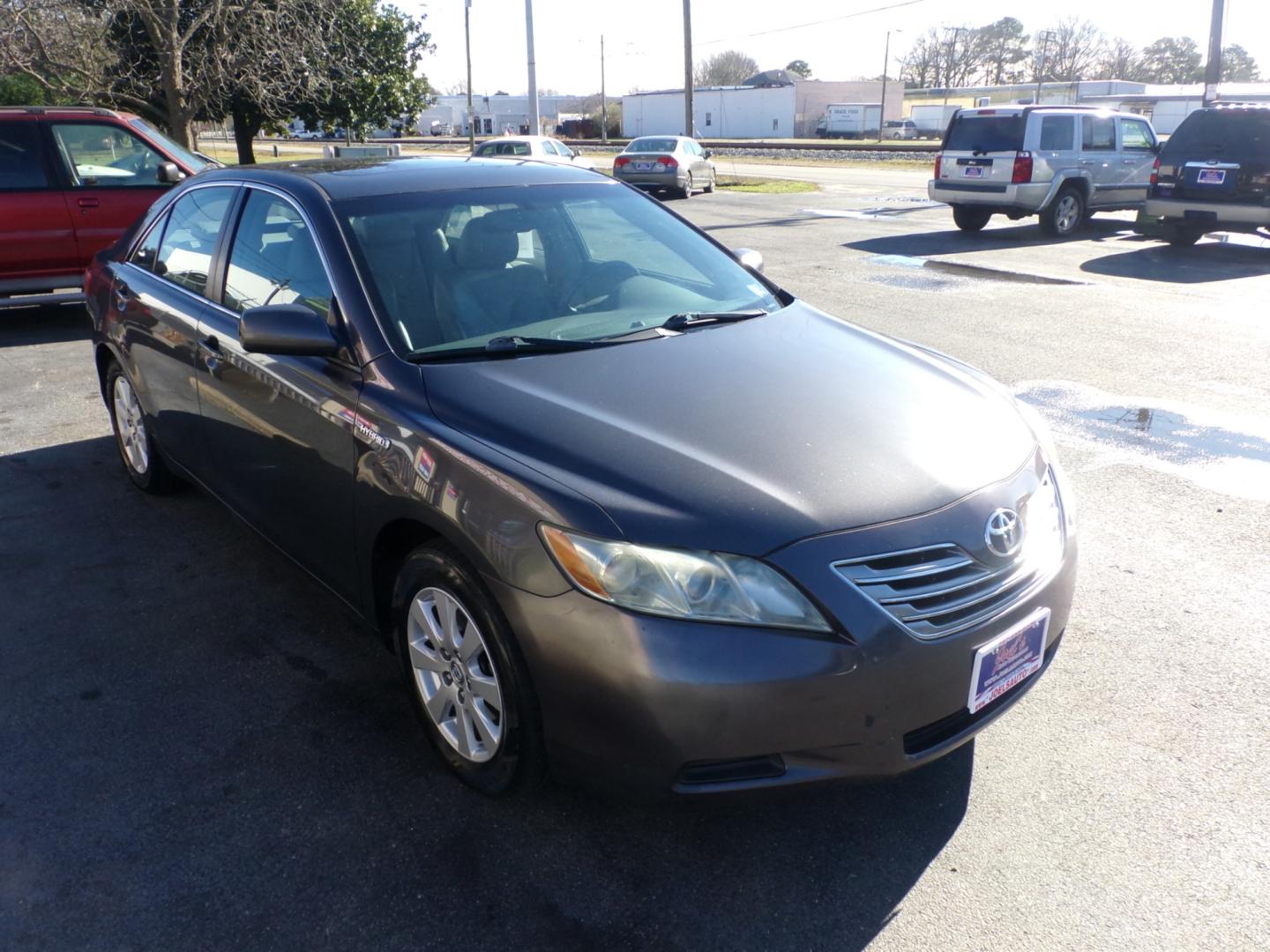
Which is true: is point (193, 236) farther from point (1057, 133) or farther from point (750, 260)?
point (1057, 133)

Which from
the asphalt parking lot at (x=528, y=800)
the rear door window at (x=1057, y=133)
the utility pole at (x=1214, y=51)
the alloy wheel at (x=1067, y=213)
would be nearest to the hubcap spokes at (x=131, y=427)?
the asphalt parking lot at (x=528, y=800)

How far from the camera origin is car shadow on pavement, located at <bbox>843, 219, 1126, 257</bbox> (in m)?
14.7

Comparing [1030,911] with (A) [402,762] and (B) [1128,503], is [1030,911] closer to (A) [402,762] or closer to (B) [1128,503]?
(A) [402,762]

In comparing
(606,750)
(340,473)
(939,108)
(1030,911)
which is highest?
(939,108)

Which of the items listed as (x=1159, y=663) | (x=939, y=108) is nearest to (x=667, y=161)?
(x=1159, y=663)

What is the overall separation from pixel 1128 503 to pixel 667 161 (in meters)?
20.5

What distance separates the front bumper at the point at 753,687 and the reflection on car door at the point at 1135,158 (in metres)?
16.3

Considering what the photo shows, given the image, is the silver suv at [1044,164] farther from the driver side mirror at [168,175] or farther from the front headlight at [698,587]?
the front headlight at [698,587]

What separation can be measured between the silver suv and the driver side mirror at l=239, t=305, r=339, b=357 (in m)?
14.2

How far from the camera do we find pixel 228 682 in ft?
12.0

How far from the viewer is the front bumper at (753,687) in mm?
2367

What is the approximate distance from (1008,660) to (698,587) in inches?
35.2

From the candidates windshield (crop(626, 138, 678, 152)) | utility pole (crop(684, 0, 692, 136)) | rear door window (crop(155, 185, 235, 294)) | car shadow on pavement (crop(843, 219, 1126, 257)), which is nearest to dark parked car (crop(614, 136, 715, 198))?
windshield (crop(626, 138, 678, 152))

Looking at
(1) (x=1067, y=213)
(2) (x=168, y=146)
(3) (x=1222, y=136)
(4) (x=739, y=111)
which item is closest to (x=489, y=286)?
(2) (x=168, y=146)
